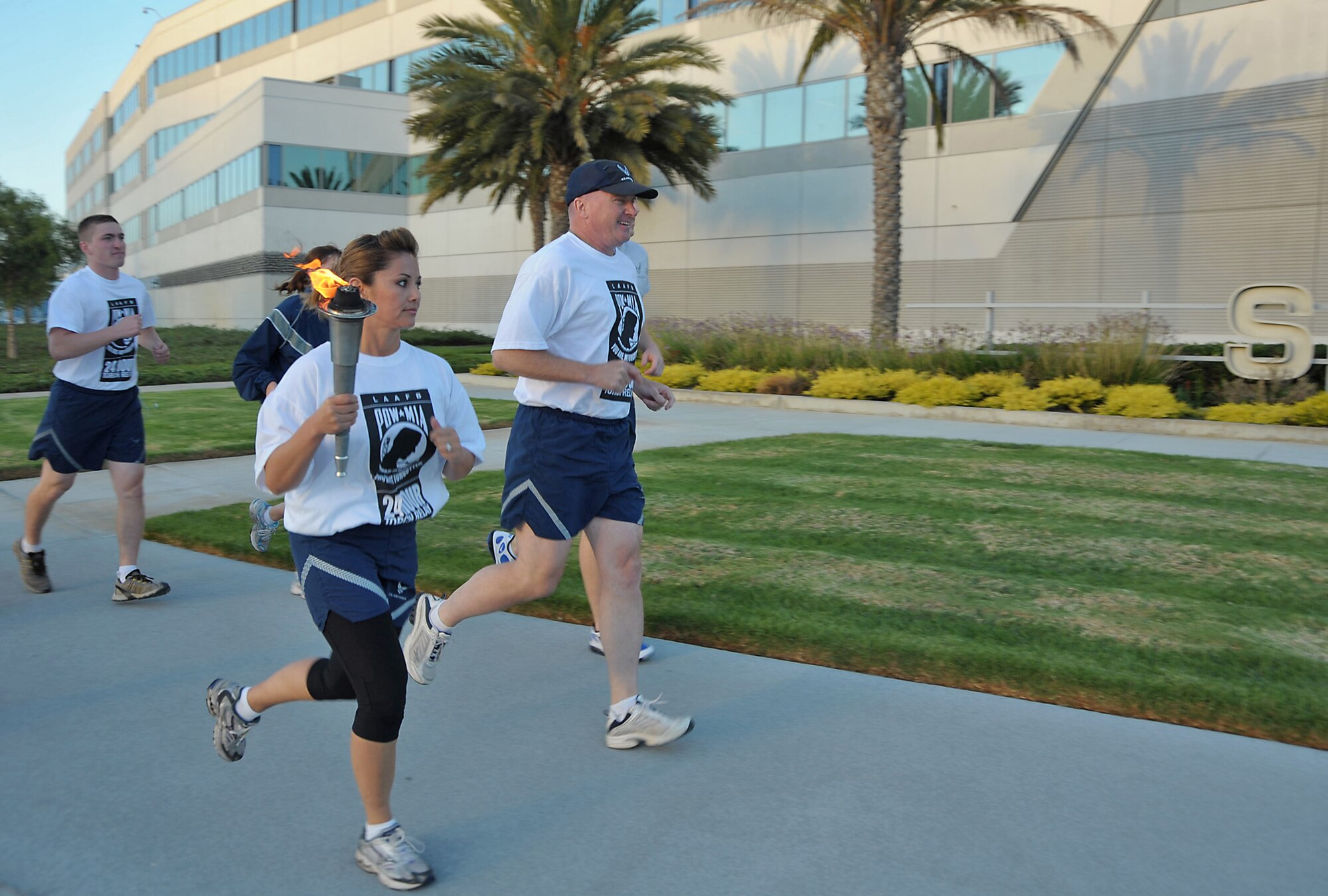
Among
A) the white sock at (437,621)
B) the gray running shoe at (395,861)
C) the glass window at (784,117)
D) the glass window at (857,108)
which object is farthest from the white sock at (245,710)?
the glass window at (784,117)

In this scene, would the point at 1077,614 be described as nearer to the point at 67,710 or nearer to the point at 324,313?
the point at 324,313

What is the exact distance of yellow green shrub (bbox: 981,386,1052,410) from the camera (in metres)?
14.3

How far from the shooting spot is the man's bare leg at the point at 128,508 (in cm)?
589

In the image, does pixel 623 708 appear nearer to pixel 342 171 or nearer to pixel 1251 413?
pixel 1251 413

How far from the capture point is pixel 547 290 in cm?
387

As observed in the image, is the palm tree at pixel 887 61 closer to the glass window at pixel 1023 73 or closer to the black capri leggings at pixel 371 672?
the glass window at pixel 1023 73

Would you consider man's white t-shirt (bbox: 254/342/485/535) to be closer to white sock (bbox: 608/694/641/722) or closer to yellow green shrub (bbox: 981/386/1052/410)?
white sock (bbox: 608/694/641/722)

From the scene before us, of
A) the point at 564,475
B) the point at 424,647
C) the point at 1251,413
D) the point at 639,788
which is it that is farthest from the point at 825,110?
the point at 639,788

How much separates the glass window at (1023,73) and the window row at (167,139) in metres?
41.8

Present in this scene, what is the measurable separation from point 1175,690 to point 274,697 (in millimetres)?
3217

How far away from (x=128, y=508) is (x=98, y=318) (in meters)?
1.00

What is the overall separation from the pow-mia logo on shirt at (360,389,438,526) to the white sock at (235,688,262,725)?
736 mm

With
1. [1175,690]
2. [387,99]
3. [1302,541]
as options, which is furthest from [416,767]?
[387,99]

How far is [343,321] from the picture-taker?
2.67 metres
